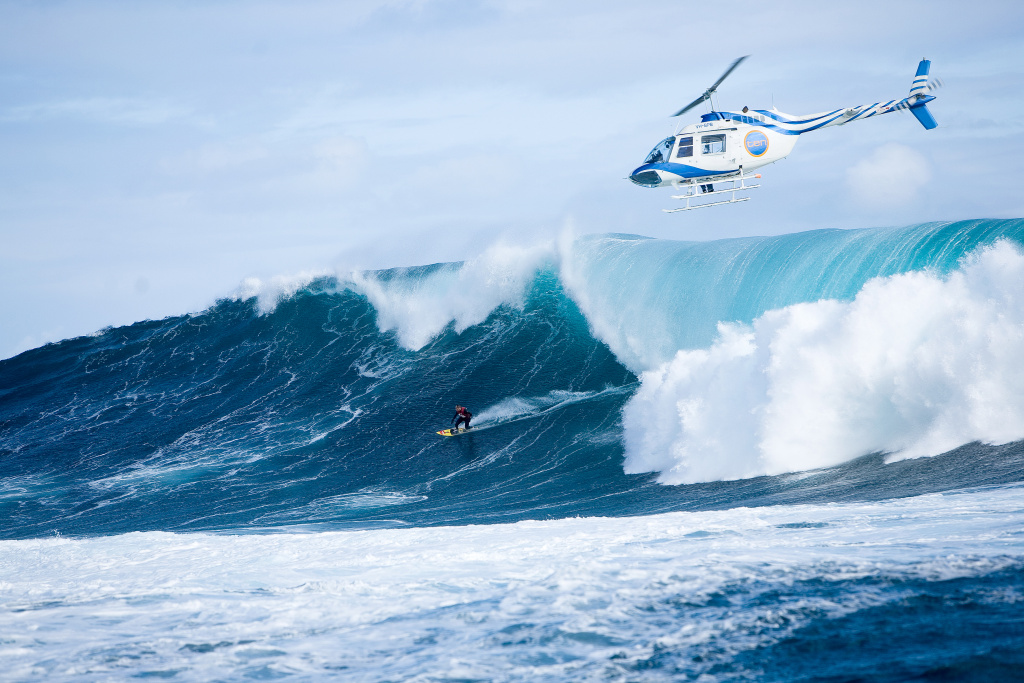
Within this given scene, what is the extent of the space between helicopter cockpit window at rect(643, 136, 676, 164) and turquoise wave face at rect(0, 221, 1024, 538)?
2766mm

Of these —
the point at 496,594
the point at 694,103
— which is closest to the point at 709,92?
the point at 694,103

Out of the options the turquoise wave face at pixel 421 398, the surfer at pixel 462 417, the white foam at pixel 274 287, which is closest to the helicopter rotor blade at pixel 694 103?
the turquoise wave face at pixel 421 398

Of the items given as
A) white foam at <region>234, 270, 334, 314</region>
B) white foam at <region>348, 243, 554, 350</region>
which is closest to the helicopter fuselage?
white foam at <region>348, 243, 554, 350</region>

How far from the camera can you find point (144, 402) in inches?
794

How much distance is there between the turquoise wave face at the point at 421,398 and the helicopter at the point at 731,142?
1892mm

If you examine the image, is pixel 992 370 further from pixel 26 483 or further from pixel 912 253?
pixel 26 483

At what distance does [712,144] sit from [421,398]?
7.50m

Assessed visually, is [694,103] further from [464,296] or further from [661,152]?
[464,296]

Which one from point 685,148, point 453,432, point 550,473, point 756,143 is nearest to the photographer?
point 550,473

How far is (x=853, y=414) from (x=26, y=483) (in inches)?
559

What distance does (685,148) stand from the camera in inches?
656

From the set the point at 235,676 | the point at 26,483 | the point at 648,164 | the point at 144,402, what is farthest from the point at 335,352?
the point at 235,676

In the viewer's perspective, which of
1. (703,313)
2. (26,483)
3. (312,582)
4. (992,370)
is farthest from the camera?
(703,313)

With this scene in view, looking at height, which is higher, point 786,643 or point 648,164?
point 648,164
